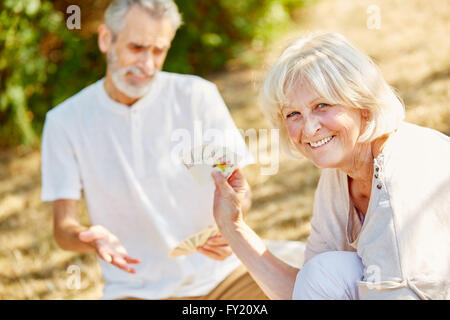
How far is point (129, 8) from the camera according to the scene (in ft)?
9.16

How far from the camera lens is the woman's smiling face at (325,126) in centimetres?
197

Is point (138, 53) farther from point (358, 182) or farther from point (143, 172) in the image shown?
point (358, 182)

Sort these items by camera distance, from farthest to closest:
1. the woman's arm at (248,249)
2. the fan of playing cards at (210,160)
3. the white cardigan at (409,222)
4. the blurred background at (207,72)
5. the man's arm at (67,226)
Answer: the blurred background at (207,72), the man's arm at (67,226), the fan of playing cards at (210,160), the woman's arm at (248,249), the white cardigan at (409,222)

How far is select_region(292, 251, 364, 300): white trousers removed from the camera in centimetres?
195

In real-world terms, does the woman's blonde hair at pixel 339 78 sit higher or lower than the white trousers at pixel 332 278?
higher

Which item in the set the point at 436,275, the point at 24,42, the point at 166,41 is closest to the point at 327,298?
the point at 436,275

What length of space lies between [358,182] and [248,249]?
1.59ft

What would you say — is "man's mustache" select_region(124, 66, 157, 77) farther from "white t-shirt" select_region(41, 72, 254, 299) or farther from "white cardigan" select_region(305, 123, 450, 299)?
"white cardigan" select_region(305, 123, 450, 299)

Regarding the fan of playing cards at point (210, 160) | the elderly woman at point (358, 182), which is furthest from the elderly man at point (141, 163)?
the elderly woman at point (358, 182)

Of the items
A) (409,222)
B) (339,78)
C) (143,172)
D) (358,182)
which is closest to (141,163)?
(143,172)

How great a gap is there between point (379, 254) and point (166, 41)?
1.53m

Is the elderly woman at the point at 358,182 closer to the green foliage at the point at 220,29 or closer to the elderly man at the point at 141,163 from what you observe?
the elderly man at the point at 141,163

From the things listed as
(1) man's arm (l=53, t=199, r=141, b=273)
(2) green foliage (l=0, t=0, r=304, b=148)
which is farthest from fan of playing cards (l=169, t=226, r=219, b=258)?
(2) green foliage (l=0, t=0, r=304, b=148)

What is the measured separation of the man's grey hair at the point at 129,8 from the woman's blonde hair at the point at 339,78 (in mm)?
954
